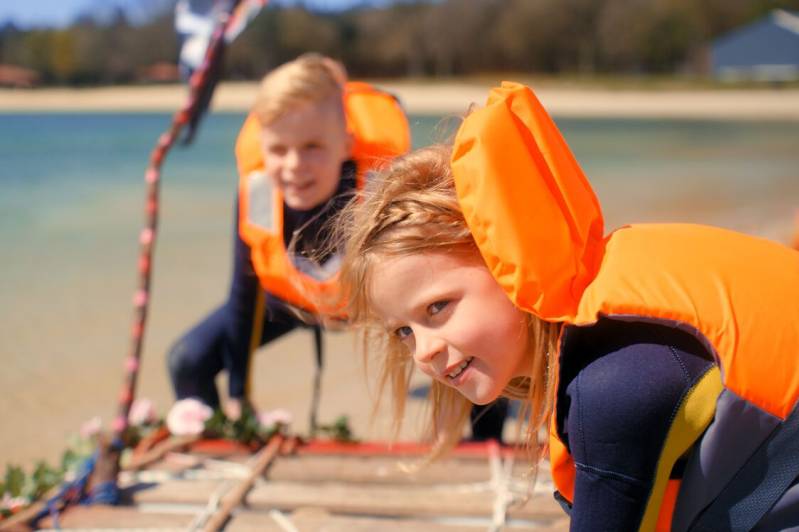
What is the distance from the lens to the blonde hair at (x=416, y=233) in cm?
157

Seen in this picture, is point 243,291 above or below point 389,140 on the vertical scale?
below

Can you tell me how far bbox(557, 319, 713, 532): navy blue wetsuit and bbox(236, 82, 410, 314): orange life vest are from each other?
1411 millimetres

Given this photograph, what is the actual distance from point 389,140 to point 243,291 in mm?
685

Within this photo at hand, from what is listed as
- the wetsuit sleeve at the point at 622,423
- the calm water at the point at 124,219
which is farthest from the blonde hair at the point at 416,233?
the calm water at the point at 124,219

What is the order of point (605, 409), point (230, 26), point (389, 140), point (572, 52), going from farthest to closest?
point (572, 52)
point (230, 26)
point (389, 140)
point (605, 409)

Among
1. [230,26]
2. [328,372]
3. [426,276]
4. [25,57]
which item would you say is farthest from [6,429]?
[25,57]

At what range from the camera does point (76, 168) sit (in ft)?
53.8

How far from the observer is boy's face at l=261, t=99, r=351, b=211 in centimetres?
292

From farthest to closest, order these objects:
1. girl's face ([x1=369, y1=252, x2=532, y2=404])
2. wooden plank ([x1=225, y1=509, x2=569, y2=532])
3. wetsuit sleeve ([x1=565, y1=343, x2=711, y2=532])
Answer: wooden plank ([x1=225, y1=509, x2=569, y2=532]) → girl's face ([x1=369, y1=252, x2=532, y2=404]) → wetsuit sleeve ([x1=565, y1=343, x2=711, y2=532])

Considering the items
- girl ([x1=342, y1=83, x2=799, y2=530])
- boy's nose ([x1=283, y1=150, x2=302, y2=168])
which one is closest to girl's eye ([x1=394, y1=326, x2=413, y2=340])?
girl ([x1=342, y1=83, x2=799, y2=530])

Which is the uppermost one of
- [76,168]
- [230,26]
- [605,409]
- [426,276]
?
[230,26]

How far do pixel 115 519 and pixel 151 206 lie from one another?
110cm

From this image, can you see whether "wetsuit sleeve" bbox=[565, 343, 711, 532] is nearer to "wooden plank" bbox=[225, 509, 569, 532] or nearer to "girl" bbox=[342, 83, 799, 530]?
"girl" bbox=[342, 83, 799, 530]

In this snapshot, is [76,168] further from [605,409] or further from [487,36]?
[487,36]
